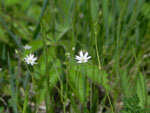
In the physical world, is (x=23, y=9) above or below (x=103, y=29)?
above

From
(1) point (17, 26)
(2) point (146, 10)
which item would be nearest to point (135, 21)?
(2) point (146, 10)

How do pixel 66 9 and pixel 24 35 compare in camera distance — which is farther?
pixel 24 35

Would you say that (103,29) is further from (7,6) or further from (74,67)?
(7,6)

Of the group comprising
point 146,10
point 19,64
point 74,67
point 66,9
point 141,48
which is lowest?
point 74,67

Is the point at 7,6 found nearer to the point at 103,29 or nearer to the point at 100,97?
the point at 103,29

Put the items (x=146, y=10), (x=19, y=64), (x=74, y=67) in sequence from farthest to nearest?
(x=146, y=10), (x=19, y=64), (x=74, y=67)

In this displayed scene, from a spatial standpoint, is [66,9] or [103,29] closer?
[66,9]

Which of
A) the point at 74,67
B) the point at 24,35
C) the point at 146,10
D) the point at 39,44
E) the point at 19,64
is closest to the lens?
the point at 74,67

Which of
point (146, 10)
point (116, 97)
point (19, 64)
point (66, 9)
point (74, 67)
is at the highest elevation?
point (146, 10)

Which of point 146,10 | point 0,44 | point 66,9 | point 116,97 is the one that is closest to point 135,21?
point 146,10
